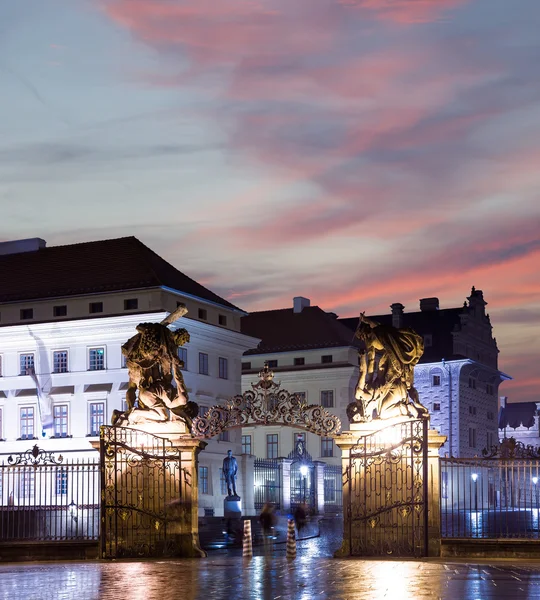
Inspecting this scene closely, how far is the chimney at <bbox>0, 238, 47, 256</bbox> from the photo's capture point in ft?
226

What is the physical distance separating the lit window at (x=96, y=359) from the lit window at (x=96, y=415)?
1677mm

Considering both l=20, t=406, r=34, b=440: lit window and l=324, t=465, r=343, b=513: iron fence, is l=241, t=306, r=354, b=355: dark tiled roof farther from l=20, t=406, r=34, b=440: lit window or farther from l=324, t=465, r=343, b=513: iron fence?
l=20, t=406, r=34, b=440: lit window

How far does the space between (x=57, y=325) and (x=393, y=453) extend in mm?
40037

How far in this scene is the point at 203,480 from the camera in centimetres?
6300

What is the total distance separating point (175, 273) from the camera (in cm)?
6588

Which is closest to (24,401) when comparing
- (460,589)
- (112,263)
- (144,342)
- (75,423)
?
(75,423)

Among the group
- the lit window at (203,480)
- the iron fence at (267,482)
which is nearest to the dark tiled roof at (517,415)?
the iron fence at (267,482)

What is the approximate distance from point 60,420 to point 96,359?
344 cm

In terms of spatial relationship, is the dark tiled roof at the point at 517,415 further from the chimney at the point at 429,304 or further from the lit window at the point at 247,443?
the lit window at the point at 247,443

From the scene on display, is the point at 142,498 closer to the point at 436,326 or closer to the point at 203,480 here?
the point at 203,480

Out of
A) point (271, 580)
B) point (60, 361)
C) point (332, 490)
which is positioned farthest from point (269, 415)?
point (332, 490)

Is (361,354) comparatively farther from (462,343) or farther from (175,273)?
(462,343)

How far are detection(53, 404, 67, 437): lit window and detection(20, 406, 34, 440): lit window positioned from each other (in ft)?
3.86

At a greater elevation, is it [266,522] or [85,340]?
[85,340]
